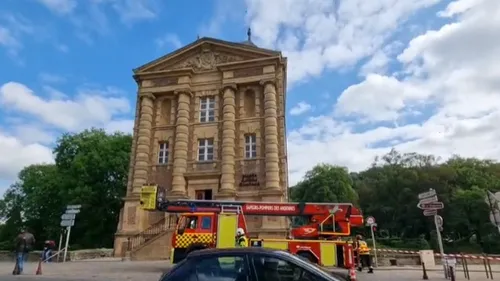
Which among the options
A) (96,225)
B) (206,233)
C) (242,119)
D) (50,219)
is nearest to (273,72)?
(242,119)

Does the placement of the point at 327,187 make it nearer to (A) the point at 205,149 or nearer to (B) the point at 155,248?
(A) the point at 205,149

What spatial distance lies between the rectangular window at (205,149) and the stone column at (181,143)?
42.7 inches

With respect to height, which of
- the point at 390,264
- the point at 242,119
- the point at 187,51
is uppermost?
the point at 187,51

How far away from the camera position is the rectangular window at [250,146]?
2868 centimetres

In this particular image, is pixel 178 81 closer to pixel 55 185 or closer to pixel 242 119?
pixel 242 119

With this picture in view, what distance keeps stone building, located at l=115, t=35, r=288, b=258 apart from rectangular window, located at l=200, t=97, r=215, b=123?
0.27 feet

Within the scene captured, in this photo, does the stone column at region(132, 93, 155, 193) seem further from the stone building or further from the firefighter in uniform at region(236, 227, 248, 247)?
the firefighter in uniform at region(236, 227, 248, 247)

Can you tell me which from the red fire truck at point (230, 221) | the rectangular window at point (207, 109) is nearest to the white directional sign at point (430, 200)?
the red fire truck at point (230, 221)

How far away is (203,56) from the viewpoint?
1258 inches

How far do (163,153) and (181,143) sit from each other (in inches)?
83.8

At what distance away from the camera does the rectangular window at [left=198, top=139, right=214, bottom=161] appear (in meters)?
29.6

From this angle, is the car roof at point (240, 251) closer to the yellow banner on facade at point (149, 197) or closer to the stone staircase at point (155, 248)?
the yellow banner on facade at point (149, 197)

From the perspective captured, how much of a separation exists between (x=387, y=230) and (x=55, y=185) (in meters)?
47.0

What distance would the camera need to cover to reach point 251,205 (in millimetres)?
17859
